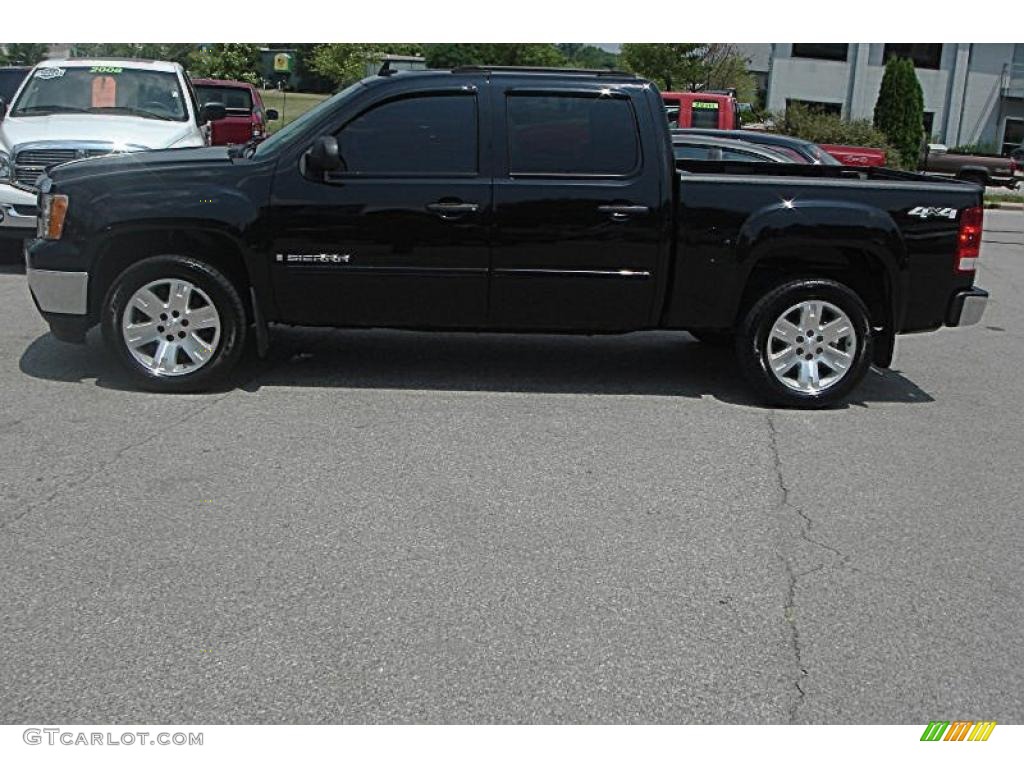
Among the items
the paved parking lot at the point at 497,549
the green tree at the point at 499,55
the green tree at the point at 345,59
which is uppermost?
the green tree at the point at 499,55

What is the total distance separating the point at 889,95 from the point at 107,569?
33.4m

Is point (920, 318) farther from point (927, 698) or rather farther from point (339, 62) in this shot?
point (339, 62)

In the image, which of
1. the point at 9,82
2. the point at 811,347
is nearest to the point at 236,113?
the point at 9,82

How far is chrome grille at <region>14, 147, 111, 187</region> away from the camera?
11297 millimetres

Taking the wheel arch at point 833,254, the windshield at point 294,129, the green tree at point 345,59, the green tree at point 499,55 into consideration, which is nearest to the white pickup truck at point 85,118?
the windshield at point 294,129

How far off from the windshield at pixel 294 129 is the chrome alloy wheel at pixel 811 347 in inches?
120

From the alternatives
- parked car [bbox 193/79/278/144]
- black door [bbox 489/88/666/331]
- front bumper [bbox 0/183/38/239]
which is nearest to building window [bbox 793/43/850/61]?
parked car [bbox 193/79/278/144]

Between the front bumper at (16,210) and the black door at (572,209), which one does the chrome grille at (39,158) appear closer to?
the front bumper at (16,210)

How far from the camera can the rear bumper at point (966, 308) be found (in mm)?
7363

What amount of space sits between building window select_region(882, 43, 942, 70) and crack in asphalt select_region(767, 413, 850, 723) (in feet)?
135

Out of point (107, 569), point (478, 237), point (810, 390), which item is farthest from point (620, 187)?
point (107, 569)

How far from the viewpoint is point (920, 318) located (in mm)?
7426

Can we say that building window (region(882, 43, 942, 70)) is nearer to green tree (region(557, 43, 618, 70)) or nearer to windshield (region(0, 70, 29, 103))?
green tree (region(557, 43, 618, 70))

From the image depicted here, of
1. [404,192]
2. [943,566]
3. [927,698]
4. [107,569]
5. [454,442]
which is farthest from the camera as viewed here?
[404,192]
